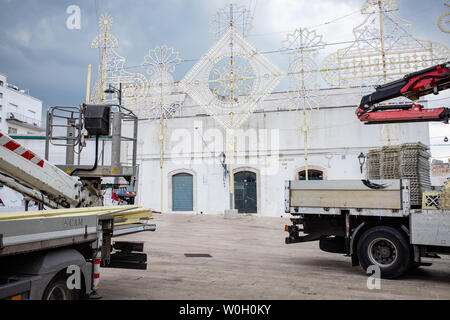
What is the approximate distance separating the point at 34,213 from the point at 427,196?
6874mm

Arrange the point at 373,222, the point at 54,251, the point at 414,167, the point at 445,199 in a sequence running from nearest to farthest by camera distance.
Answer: the point at 54,251 < the point at 445,199 < the point at 373,222 < the point at 414,167

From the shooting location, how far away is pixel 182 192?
2416 cm

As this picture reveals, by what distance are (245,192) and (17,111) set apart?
141 feet

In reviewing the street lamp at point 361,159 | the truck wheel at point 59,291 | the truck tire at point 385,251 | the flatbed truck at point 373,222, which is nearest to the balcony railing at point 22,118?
the street lamp at point 361,159

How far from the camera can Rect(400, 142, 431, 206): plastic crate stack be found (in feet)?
25.2

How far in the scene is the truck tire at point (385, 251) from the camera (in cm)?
710

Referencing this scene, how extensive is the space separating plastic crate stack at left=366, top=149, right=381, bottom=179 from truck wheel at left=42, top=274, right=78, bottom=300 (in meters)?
6.79

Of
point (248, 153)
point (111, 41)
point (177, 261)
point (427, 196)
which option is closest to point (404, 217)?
point (427, 196)

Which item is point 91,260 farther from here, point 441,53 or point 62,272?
point 441,53

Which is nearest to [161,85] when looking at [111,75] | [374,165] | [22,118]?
[111,75]

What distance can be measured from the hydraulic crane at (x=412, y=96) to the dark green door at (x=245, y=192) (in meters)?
13.7

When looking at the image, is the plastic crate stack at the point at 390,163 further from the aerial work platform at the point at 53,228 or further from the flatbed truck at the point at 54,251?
the flatbed truck at the point at 54,251

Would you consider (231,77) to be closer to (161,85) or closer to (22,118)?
(161,85)

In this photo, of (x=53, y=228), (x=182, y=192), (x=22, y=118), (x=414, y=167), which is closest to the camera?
(x=53, y=228)
